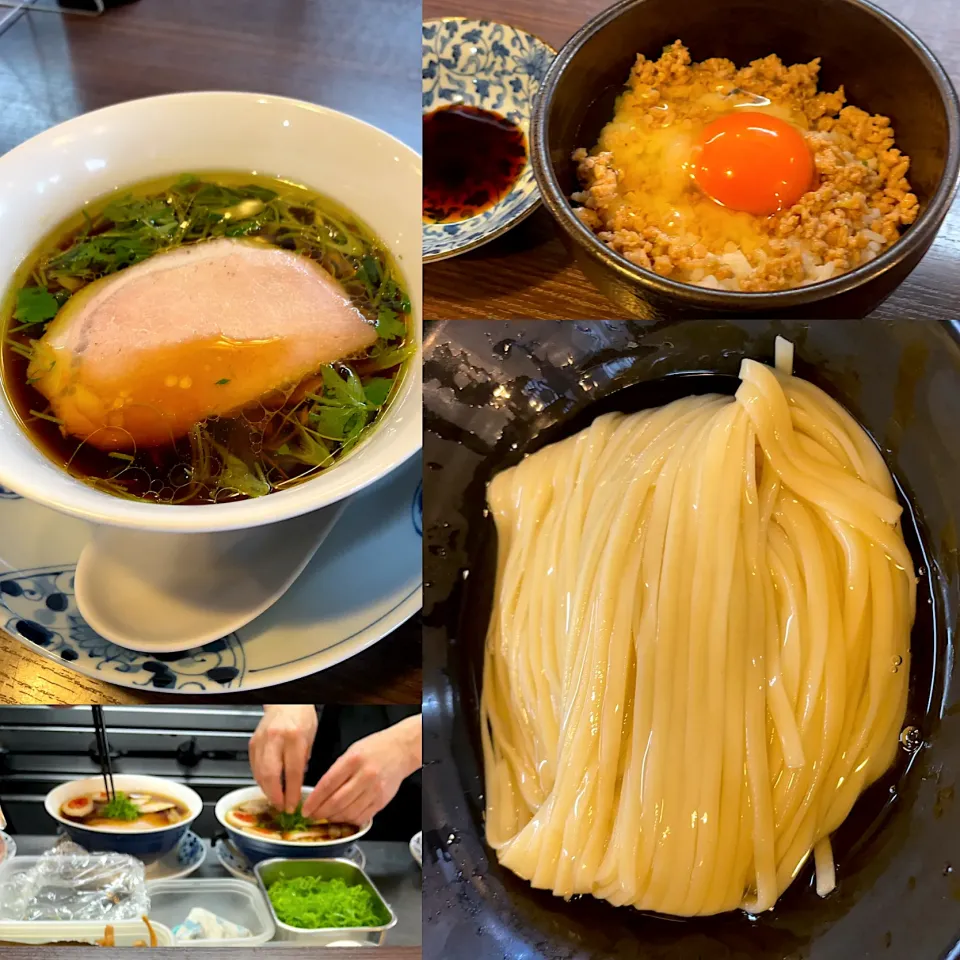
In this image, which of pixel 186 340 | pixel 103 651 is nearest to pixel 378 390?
pixel 186 340

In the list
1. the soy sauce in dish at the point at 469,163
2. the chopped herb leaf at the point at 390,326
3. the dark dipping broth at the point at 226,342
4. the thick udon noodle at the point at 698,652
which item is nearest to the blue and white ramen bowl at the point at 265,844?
the thick udon noodle at the point at 698,652

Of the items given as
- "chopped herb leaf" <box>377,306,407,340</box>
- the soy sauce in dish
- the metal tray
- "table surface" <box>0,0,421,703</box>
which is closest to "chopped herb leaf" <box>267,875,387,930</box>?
the metal tray

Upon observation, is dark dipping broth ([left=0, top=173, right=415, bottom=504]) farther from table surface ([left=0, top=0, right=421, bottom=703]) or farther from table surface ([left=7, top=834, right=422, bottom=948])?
table surface ([left=7, top=834, right=422, bottom=948])

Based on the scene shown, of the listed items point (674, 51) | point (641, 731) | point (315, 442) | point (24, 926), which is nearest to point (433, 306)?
point (315, 442)

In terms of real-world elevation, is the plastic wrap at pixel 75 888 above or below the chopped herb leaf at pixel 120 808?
below

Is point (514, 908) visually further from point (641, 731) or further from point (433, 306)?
point (433, 306)

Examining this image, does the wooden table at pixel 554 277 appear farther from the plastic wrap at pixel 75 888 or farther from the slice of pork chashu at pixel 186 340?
the plastic wrap at pixel 75 888

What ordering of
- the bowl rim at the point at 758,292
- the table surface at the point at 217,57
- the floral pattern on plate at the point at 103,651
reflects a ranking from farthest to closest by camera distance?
the table surface at the point at 217,57 → the floral pattern on plate at the point at 103,651 → the bowl rim at the point at 758,292
